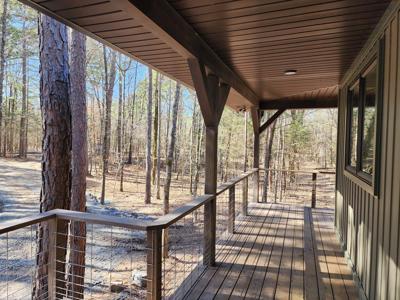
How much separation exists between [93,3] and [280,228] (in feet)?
14.9

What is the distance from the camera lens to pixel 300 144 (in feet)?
56.0

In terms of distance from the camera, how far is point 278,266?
3561 mm

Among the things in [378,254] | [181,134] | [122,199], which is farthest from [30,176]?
[378,254]

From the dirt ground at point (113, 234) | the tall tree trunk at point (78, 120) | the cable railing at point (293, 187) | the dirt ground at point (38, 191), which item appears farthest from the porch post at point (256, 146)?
the cable railing at point (293, 187)

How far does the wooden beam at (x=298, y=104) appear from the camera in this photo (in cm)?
654

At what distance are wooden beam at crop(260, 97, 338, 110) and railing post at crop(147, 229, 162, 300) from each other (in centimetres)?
538

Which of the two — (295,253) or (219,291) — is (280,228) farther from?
(219,291)

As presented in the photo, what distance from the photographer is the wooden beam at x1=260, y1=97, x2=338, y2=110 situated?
6.54 m

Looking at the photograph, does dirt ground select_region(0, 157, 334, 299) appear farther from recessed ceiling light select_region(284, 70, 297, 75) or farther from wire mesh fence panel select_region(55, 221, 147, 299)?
recessed ceiling light select_region(284, 70, 297, 75)

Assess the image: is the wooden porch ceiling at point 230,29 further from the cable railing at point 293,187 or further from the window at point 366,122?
the cable railing at point 293,187

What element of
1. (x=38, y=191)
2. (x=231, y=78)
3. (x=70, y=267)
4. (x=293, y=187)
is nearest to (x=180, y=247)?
(x=70, y=267)

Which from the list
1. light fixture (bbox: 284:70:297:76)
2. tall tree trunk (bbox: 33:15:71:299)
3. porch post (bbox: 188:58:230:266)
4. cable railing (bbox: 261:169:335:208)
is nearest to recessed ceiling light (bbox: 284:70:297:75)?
light fixture (bbox: 284:70:297:76)

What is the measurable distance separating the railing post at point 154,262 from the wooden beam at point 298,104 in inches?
212

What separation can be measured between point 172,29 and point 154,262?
168 centimetres
